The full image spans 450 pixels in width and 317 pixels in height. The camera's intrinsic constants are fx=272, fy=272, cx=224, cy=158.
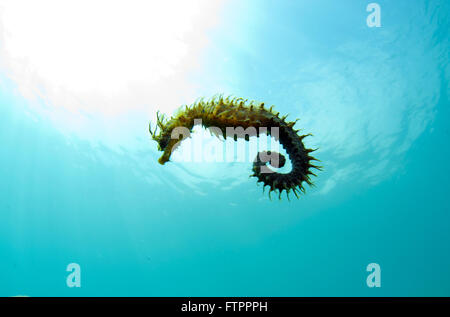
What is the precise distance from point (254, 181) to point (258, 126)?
26485 mm

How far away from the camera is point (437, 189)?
4059 centimetres

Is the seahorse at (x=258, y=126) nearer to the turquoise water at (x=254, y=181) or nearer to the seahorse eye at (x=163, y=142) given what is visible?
the seahorse eye at (x=163, y=142)

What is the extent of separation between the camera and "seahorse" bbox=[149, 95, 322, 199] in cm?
331

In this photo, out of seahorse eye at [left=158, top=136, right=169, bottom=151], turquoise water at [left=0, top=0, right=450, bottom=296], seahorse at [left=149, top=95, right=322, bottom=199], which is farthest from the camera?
turquoise water at [left=0, top=0, right=450, bottom=296]

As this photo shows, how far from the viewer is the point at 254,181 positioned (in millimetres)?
29516

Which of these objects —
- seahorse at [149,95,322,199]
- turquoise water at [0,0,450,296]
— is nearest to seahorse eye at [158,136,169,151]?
seahorse at [149,95,322,199]

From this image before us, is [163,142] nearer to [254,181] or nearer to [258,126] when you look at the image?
[258,126]

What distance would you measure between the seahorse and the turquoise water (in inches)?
501

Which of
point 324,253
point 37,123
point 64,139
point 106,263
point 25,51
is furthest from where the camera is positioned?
point 106,263

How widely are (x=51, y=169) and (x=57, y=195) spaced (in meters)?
9.96

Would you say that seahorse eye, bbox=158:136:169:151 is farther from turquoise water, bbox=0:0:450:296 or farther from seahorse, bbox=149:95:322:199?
turquoise water, bbox=0:0:450:296

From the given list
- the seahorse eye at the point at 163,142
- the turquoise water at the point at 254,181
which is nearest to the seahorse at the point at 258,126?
the seahorse eye at the point at 163,142

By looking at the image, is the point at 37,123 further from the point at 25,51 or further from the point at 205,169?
the point at 205,169

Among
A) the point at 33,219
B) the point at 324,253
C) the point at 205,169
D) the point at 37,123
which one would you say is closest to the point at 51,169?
the point at 37,123
